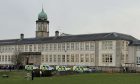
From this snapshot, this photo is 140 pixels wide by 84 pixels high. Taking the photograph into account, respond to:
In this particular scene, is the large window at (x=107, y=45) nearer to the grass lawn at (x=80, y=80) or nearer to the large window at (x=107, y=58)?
the large window at (x=107, y=58)

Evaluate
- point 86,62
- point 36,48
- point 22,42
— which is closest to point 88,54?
point 86,62

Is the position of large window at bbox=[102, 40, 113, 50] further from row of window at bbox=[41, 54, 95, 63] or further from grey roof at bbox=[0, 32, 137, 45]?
row of window at bbox=[41, 54, 95, 63]

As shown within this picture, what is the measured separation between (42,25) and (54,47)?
22622mm

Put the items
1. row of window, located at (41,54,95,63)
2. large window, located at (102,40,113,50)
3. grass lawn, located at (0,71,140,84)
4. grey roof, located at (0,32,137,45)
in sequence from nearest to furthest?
grass lawn, located at (0,71,140,84), large window, located at (102,40,113,50), grey roof, located at (0,32,137,45), row of window, located at (41,54,95,63)

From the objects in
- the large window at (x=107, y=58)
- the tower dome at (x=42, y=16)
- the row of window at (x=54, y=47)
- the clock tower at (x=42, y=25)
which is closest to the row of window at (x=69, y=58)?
the row of window at (x=54, y=47)

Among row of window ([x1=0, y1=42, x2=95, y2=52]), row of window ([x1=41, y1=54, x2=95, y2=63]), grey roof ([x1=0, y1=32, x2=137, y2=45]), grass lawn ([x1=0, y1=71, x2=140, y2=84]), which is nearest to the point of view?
grass lawn ([x1=0, y1=71, x2=140, y2=84])

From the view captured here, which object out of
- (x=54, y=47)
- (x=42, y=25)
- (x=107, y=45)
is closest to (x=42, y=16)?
(x=42, y=25)

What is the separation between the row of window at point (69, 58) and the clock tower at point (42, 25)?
17.9m

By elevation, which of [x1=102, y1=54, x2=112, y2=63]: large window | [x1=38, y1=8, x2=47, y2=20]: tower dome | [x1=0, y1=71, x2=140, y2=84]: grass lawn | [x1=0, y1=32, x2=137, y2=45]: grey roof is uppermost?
[x1=38, y1=8, x2=47, y2=20]: tower dome

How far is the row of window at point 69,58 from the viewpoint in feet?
264

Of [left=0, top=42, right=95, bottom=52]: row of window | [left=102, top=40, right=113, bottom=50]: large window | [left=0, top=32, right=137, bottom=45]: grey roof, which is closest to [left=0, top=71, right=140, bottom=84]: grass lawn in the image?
[left=102, top=40, right=113, bottom=50]: large window

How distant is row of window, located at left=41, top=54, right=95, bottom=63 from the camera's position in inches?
3170

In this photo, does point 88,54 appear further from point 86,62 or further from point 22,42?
point 22,42

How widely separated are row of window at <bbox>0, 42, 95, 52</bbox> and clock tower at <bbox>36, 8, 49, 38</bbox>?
11.5 metres
